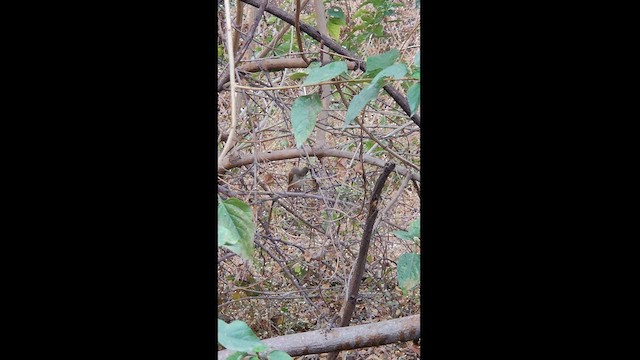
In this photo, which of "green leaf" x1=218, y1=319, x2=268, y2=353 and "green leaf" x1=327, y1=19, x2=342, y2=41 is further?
"green leaf" x1=327, y1=19, x2=342, y2=41

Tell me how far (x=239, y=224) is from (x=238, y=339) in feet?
0.35

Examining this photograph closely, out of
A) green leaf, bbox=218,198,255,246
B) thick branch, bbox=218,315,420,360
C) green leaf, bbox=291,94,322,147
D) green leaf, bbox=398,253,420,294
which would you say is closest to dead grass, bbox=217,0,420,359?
thick branch, bbox=218,315,420,360

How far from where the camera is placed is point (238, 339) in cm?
48

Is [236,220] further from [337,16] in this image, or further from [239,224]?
[337,16]

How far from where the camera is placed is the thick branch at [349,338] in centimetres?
118

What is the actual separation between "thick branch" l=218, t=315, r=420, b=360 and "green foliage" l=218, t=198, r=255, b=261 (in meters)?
0.67

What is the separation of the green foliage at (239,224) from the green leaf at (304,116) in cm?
25

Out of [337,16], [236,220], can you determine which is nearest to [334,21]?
[337,16]

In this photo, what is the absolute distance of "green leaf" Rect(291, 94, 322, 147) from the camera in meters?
0.80

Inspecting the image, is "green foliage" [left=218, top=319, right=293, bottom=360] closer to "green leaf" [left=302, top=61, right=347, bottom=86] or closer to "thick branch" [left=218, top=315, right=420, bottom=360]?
"green leaf" [left=302, top=61, right=347, bottom=86]

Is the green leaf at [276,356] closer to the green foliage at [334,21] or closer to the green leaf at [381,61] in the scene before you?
the green leaf at [381,61]

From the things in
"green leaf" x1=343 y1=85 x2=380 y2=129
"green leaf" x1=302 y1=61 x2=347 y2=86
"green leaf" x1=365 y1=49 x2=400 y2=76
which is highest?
"green leaf" x1=365 y1=49 x2=400 y2=76

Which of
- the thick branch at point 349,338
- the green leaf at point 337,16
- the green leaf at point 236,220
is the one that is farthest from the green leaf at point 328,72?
the green leaf at point 337,16
